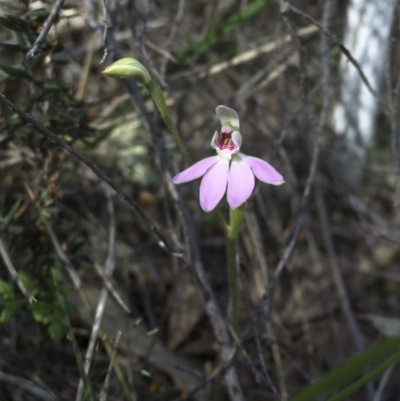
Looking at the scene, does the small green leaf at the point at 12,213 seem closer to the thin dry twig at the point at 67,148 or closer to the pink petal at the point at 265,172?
the thin dry twig at the point at 67,148

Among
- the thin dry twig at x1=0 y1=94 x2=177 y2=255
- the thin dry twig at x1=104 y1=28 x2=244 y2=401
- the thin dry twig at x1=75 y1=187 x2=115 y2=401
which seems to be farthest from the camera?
the thin dry twig at x1=104 y1=28 x2=244 y2=401

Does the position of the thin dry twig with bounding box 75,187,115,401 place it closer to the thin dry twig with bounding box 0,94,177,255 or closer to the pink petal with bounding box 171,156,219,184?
the thin dry twig with bounding box 0,94,177,255

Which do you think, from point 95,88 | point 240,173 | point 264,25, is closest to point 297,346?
point 240,173

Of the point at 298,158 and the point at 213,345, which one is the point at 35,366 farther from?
the point at 298,158

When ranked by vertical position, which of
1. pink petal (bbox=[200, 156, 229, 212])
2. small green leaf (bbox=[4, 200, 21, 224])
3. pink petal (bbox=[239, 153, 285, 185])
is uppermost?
pink petal (bbox=[239, 153, 285, 185])

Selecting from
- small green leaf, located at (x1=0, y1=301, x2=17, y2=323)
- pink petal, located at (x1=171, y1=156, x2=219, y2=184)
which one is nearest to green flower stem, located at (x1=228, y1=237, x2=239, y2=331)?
pink petal, located at (x1=171, y1=156, x2=219, y2=184)

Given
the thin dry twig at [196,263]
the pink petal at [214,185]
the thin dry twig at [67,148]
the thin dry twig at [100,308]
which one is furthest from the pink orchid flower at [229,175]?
the thin dry twig at [100,308]

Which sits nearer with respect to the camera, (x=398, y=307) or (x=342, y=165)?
(x=398, y=307)
